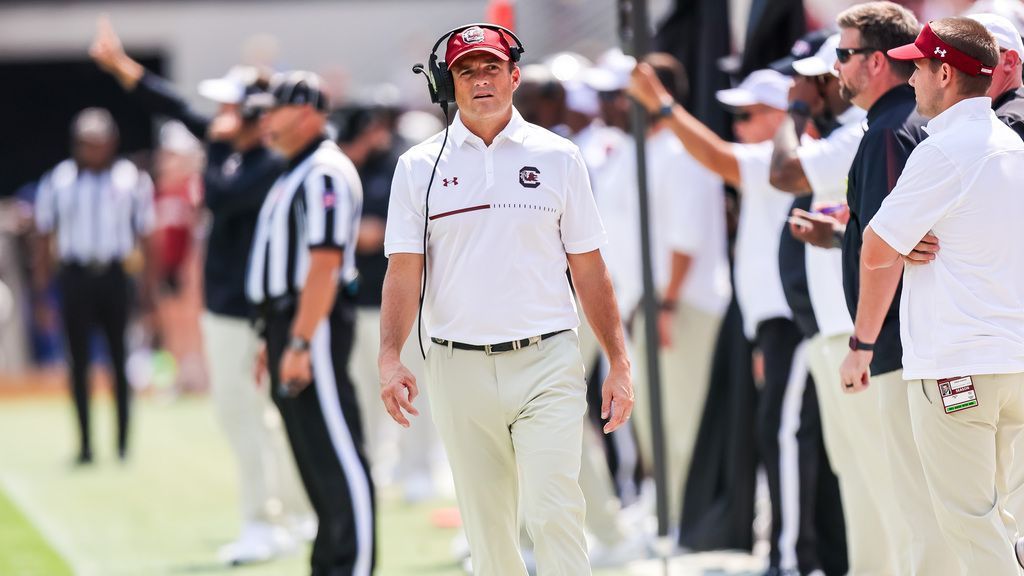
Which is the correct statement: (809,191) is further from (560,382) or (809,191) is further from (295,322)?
(295,322)

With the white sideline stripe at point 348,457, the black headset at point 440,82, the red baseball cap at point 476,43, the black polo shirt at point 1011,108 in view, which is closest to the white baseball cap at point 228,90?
the white sideline stripe at point 348,457

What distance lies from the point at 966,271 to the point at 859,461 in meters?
1.42

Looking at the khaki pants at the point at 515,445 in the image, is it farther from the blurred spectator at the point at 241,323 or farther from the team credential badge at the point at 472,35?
the blurred spectator at the point at 241,323

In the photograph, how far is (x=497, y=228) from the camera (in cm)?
501

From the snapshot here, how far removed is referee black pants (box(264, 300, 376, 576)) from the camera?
6.61 m

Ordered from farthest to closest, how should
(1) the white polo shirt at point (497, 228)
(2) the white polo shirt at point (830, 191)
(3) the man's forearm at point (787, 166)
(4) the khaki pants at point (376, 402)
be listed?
(4) the khaki pants at point (376, 402) < (3) the man's forearm at point (787, 166) < (2) the white polo shirt at point (830, 191) < (1) the white polo shirt at point (497, 228)

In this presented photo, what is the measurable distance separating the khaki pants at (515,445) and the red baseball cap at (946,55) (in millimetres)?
1423

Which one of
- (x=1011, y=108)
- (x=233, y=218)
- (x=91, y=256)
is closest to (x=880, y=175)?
(x=1011, y=108)

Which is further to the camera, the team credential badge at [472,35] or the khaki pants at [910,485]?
the khaki pants at [910,485]

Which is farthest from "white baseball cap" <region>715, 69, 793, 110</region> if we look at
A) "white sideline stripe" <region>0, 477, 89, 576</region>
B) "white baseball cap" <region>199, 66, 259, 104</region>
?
"white sideline stripe" <region>0, 477, 89, 576</region>

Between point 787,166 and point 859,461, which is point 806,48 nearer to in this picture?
point 787,166

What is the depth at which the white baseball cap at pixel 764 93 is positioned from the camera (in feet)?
22.8

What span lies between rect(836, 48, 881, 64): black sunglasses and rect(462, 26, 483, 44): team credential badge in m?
1.38

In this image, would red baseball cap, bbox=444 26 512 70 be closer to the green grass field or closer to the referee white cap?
the green grass field
